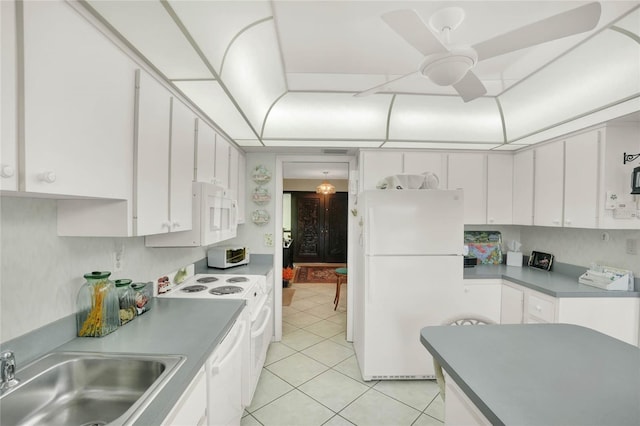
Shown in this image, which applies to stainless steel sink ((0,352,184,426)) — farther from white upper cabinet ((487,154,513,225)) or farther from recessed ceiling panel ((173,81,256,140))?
white upper cabinet ((487,154,513,225))

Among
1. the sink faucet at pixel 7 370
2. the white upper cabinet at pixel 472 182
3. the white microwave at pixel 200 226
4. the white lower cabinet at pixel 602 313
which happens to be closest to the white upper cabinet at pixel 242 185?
the white microwave at pixel 200 226

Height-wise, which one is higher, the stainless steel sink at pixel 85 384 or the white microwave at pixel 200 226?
the white microwave at pixel 200 226

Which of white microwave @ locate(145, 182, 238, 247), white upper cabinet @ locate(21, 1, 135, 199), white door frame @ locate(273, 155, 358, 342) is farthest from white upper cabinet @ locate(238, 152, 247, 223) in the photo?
white upper cabinet @ locate(21, 1, 135, 199)

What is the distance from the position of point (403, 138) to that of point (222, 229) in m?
1.90

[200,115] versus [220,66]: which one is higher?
[220,66]

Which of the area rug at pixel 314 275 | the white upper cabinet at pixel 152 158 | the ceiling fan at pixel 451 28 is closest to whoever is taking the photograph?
the ceiling fan at pixel 451 28

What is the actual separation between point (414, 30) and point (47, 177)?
1.41m

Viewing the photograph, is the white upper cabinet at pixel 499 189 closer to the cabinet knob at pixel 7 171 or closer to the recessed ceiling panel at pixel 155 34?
the recessed ceiling panel at pixel 155 34

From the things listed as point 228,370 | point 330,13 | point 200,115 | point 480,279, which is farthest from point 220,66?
point 480,279

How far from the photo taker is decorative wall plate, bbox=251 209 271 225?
332 centimetres

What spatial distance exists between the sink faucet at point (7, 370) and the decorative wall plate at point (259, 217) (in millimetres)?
2403

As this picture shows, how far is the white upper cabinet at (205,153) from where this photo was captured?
1.96 meters

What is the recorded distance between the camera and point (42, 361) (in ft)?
3.65

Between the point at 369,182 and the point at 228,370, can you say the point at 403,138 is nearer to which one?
the point at 369,182
